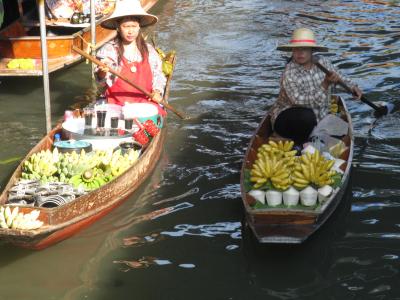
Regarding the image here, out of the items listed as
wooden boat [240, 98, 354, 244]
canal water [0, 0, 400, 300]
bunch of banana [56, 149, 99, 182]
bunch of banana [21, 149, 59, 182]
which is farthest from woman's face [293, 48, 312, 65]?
bunch of banana [21, 149, 59, 182]

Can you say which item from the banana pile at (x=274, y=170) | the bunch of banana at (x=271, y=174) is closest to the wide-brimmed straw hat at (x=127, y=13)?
the banana pile at (x=274, y=170)

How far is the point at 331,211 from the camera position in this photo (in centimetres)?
536

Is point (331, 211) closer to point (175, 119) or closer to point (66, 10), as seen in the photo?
point (175, 119)

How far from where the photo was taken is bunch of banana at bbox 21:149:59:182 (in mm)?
5551

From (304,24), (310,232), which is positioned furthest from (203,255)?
(304,24)

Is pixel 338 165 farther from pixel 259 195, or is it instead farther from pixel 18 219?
pixel 18 219

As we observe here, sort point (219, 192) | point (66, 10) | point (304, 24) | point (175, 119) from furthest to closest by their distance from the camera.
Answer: point (304, 24), point (66, 10), point (175, 119), point (219, 192)

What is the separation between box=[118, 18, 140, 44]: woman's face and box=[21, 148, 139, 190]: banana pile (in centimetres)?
133

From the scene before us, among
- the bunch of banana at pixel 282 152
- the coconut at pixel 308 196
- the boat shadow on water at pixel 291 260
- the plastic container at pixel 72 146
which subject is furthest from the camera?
the plastic container at pixel 72 146

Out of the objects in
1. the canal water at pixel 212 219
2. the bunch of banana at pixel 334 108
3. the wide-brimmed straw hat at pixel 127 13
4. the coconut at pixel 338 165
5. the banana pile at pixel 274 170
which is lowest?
the canal water at pixel 212 219

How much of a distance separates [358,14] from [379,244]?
988cm

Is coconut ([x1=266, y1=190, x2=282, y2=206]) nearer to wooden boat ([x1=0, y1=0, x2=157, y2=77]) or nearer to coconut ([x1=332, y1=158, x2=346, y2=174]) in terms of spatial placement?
coconut ([x1=332, y1=158, x2=346, y2=174])

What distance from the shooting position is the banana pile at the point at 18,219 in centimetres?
463

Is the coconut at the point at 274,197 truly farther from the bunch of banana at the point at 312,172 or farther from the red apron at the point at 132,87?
the red apron at the point at 132,87
